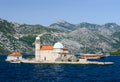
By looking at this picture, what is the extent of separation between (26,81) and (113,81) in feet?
99.8

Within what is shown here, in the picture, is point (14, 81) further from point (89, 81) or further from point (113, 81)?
point (113, 81)

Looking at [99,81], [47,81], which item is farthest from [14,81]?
[99,81]

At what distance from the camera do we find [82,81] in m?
126

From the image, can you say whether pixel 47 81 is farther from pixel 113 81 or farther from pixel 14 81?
pixel 113 81

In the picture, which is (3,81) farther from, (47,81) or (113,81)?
(113,81)

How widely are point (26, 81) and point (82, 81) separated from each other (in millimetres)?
19936

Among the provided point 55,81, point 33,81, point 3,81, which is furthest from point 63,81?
point 3,81

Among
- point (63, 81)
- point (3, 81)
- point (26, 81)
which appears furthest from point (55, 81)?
point (3, 81)

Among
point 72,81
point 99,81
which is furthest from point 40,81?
point 99,81

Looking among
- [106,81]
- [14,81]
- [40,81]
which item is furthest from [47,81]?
[106,81]

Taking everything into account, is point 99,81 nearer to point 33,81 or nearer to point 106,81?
point 106,81

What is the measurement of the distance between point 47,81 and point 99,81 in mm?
18144

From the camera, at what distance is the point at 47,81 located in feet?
407

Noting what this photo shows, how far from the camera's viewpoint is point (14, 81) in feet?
396
